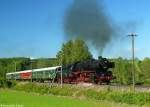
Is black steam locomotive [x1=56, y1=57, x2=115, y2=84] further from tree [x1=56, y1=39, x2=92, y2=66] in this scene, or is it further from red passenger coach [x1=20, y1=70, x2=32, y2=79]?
tree [x1=56, y1=39, x2=92, y2=66]

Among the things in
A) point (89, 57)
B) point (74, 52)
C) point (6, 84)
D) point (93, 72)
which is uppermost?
point (74, 52)

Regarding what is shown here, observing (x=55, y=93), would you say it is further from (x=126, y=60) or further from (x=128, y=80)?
(x=126, y=60)

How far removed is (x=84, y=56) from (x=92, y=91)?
52829mm

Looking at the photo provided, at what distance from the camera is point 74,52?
3706 inches

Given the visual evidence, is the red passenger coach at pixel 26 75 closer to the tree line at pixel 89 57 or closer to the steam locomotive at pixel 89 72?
the tree line at pixel 89 57

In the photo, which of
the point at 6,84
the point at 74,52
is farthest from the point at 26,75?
the point at 74,52

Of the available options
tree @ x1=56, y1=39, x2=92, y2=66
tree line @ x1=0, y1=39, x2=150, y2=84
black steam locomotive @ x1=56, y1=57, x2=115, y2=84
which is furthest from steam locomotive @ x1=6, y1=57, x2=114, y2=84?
tree @ x1=56, y1=39, x2=92, y2=66

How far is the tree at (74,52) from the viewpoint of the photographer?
92.0m

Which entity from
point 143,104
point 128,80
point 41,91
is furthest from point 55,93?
point 128,80

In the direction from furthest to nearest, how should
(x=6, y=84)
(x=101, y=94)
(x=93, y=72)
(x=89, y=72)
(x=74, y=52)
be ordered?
1. (x=74, y=52)
2. (x=6, y=84)
3. (x=89, y=72)
4. (x=93, y=72)
5. (x=101, y=94)

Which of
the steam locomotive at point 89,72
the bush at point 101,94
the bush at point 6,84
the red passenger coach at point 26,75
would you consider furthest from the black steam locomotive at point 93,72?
the red passenger coach at point 26,75

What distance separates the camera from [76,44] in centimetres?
9612

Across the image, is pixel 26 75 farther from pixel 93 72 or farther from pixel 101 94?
pixel 101 94

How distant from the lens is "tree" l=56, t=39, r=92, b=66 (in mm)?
92006
